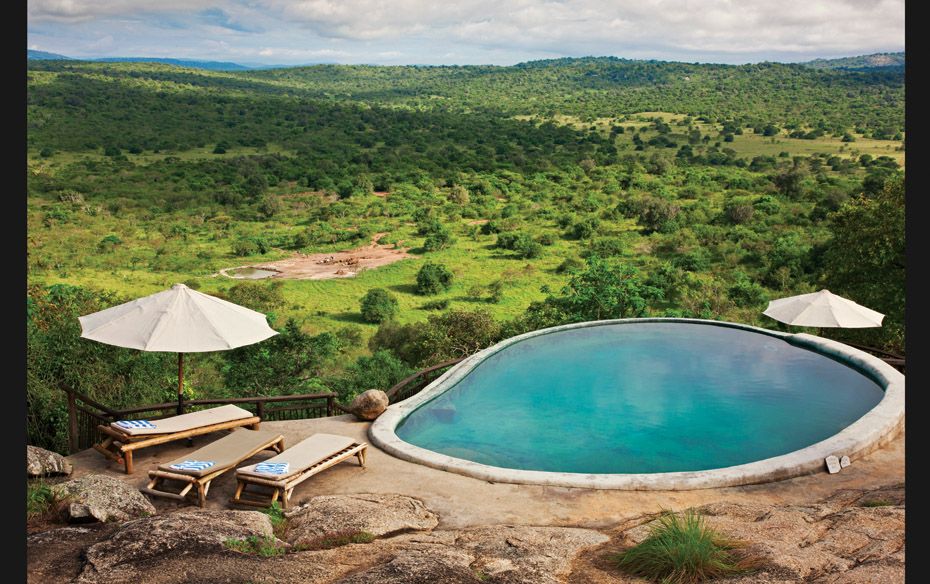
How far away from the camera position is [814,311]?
45.6 ft

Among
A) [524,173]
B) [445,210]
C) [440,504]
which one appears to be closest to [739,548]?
[440,504]

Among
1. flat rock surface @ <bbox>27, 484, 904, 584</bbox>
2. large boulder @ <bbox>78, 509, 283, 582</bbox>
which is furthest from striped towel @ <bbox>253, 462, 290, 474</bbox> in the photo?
large boulder @ <bbox>78, 509, 283, 582</bbox>

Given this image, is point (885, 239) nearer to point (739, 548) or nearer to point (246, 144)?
point (739, 548)

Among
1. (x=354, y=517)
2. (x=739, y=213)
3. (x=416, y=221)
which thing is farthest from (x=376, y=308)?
(x=739, y=213)

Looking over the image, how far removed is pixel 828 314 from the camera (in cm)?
1384

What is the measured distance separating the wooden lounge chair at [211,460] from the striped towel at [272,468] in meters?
0.43

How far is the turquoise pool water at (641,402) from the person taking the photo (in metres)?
9.92

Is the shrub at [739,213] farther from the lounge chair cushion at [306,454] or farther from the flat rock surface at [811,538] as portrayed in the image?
the lounge chair cushion at [306,454]

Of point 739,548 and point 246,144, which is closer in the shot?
point 739,548

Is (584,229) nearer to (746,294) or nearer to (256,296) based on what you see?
(746,294)

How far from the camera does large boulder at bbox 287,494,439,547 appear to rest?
20.8 ft

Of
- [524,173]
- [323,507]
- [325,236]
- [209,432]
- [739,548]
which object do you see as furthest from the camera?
[524,173]

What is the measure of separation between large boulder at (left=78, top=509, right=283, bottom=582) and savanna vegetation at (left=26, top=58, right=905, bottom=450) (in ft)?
14.0

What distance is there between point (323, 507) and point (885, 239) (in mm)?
16674
